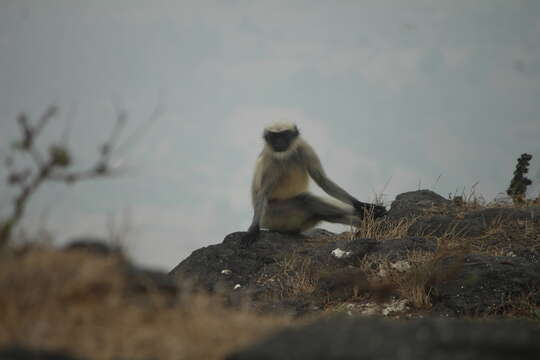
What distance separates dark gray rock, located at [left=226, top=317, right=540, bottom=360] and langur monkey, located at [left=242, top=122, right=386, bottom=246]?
335 inches

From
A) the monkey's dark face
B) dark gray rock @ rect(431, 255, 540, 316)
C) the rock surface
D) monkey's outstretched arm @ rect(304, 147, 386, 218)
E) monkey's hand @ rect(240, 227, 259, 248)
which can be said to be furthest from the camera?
monkey's outstretched arm @ rect(304, 147, 386, 218)

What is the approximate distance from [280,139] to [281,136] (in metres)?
0.07

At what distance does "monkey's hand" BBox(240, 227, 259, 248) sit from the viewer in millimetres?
10977

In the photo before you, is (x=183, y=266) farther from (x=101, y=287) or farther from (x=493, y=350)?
(x=493, y=350)

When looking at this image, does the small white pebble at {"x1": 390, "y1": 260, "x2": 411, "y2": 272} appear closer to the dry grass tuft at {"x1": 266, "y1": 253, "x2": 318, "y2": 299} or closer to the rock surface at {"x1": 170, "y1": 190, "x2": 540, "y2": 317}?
the rock surface at {"x1": 170, "y1": 190, "x2": 540, "y2": 317}

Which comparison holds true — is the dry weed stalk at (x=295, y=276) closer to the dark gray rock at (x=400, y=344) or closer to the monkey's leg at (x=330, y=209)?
the monkey's leg at (x=330, y=209)

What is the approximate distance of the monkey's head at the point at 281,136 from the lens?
475 inches

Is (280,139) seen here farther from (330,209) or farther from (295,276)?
(295,276)

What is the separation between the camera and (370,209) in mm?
11867

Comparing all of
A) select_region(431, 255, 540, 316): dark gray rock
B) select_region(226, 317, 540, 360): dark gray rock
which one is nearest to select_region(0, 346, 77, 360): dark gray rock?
select_region(226, 317, 540, 360): dark gray rock

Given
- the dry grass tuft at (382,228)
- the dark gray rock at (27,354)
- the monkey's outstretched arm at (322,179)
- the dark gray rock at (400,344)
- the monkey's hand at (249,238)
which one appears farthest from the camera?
the monkey's outstretched arm at (322,179)

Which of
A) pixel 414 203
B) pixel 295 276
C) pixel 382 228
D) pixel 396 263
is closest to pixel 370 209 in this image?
pixel 382 228

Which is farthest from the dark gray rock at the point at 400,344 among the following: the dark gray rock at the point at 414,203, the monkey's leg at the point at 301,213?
the monkey's leg at the point at 301,213

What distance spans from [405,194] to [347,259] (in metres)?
3.25
